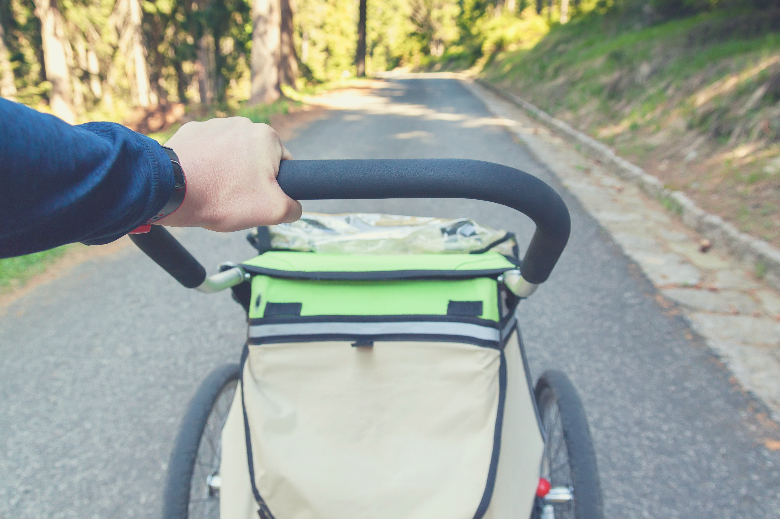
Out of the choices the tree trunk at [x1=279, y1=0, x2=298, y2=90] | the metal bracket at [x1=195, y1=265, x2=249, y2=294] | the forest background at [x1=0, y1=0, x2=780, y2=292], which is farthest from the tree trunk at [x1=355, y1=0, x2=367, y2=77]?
the metal bracket at [x1=195, y1=265, x2=249, y2=294]

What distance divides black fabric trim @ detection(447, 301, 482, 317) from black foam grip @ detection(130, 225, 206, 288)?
683 mm

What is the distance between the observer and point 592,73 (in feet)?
34.5

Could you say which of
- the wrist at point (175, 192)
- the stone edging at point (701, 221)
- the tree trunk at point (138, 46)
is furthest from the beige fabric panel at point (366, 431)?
the tree trunk at point (138, 46)

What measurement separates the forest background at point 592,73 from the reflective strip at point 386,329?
352 centimetres

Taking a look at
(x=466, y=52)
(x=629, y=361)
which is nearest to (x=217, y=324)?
(x=629, y=361)

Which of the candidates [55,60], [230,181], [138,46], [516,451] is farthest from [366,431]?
[138,46]

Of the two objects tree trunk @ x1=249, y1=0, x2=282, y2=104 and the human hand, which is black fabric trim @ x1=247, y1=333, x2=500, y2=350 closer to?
the human hand

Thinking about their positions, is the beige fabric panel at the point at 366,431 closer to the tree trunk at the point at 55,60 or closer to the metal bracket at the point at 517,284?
the metal bracket at the point at 517,284

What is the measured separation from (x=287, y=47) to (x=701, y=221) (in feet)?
45.1

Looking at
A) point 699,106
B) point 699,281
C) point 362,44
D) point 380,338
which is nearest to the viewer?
point 380,338

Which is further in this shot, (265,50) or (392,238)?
(265,50)

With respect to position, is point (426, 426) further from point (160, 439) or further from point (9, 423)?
point (9, 423)

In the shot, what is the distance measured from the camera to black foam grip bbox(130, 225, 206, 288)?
114 cm

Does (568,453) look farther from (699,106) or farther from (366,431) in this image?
(699,106)
